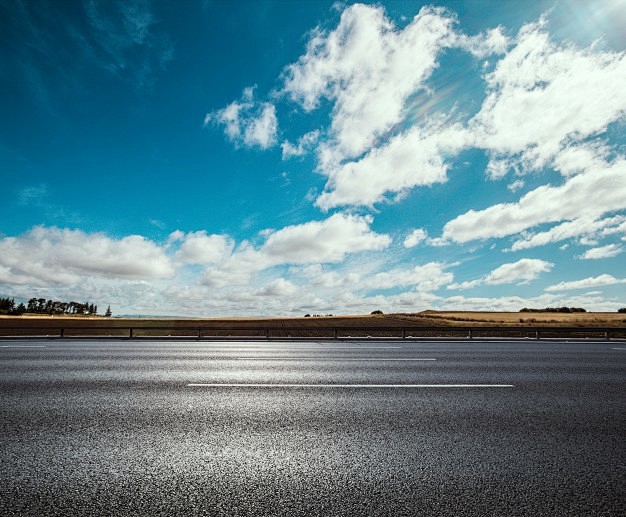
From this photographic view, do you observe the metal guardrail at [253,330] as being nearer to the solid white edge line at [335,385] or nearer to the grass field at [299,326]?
the grass field at [299,326]

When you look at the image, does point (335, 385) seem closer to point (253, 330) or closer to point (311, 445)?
point (311, 445)

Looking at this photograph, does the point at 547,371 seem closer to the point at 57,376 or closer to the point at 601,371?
the point at 601,371

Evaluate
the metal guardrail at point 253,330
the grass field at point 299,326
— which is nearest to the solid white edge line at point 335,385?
the metal guardrail at point 253,330

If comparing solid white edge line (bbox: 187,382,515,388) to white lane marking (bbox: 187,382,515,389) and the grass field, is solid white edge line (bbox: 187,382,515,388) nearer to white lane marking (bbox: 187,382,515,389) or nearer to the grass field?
white lane marking (bbox: 187,382,515,389)

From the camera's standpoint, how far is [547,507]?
291 centimetres

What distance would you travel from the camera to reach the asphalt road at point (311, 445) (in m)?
2.99

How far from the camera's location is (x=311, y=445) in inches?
163

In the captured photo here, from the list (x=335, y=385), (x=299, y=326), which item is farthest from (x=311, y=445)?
(x=299, y=326)

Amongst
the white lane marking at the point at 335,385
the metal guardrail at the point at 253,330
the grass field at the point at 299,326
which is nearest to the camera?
the white lane marking at the point at 335,385

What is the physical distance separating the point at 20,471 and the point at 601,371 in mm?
11845

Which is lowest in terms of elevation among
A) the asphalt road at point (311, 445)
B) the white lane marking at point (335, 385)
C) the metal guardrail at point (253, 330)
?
the asphalt road at point (311, 445)

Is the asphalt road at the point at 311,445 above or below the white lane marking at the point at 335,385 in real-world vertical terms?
below

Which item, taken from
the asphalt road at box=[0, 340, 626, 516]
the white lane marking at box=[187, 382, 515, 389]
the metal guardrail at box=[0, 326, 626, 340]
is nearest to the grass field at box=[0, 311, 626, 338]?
the metal guardrail at box=[0, 326, 626, 340]

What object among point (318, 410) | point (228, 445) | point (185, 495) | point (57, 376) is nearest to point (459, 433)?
point (318, 410)
